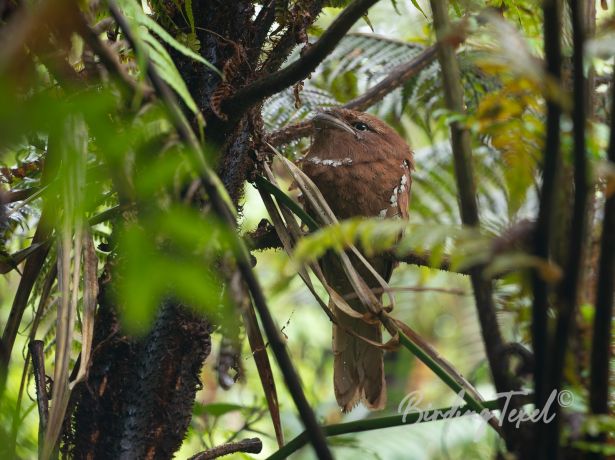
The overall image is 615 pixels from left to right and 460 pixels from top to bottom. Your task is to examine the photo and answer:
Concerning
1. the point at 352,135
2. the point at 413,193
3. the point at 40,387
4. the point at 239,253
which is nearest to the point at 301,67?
the point at 239,253

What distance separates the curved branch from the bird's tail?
5.21 feet

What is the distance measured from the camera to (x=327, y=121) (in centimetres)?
390

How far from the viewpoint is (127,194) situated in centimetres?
132

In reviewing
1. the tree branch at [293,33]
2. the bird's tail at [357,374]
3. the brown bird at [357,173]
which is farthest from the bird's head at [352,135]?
the tree branch at [293,33]

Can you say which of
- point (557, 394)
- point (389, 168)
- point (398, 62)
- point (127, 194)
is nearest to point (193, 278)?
point (127, 194)

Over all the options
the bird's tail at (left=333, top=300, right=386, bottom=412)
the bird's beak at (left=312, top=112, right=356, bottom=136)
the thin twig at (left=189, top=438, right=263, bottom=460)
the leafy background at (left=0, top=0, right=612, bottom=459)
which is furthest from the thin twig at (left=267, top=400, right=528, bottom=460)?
the bird's beak at (left=312, top=112, right=356, bottom=136)

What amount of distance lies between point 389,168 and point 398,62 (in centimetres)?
70

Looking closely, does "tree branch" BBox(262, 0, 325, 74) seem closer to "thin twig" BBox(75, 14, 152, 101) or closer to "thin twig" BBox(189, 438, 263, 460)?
"thin twig" BBox(75, 14, 152, 101)

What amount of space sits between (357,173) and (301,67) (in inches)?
88.8

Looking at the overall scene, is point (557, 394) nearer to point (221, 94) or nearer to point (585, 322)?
point (585, 322)

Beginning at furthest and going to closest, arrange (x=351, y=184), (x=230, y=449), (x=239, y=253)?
(x=351, y=184) < (x=230, y=449) < (x=239, y=253)

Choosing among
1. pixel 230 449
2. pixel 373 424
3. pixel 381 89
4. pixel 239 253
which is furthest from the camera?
pixel 381 89

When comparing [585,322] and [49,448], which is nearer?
[585,322]

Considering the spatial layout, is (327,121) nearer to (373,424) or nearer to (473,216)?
(373,424)
